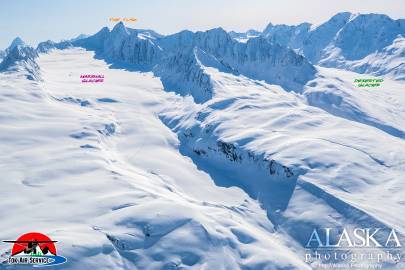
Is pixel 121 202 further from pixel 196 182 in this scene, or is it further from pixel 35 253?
pixel 196 182

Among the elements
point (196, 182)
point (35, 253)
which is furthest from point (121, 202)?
point (196, 182)

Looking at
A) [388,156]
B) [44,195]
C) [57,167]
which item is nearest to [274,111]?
[388,156]

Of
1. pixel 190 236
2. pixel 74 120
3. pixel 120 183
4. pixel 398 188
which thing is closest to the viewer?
pixel 190 236

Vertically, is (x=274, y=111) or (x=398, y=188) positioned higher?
(x=274, y=111)

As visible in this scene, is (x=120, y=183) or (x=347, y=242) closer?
(x=347, y=242)

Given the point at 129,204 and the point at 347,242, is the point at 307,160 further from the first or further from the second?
the point at 129,204

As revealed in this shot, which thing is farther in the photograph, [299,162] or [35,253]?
[299,162]

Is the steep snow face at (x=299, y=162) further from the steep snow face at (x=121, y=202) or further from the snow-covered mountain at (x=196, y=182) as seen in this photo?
the steep snow face at (x=121, y=202)
